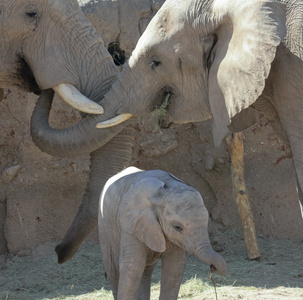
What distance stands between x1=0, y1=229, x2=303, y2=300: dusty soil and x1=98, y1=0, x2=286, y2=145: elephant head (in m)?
1.59

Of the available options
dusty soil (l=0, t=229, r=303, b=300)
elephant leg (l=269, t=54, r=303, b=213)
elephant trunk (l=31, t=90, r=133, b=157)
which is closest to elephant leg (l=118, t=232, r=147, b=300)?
elephant trunk (l=31, t=90, r=133, b=157)

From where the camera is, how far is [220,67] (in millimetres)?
3246

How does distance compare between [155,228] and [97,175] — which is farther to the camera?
[97,175]

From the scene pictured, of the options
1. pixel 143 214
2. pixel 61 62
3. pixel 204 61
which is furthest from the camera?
pixel 61 62

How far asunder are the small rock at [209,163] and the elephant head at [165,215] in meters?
2.89

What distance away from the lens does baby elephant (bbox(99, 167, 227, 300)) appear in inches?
136

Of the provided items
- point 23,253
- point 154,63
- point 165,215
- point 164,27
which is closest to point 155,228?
point 165,215

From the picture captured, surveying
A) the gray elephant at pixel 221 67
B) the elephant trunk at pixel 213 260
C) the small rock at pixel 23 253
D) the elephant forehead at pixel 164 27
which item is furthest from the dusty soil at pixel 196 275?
the elephant forehead at pixel 164 27

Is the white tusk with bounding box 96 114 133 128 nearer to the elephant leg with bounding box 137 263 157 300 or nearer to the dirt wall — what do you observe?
the elephant leg with bounding box 137 263 157 300

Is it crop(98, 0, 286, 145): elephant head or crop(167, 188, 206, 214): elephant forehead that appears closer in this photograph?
crop(98, 0, 286, 145): elephant head

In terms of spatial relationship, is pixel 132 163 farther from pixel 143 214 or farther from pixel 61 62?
pixel 143 214

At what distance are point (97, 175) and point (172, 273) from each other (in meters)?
1.02

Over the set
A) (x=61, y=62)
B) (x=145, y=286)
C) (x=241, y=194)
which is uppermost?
(x=61, y=62)

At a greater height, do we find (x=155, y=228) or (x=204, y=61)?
(x=204, y=61)
